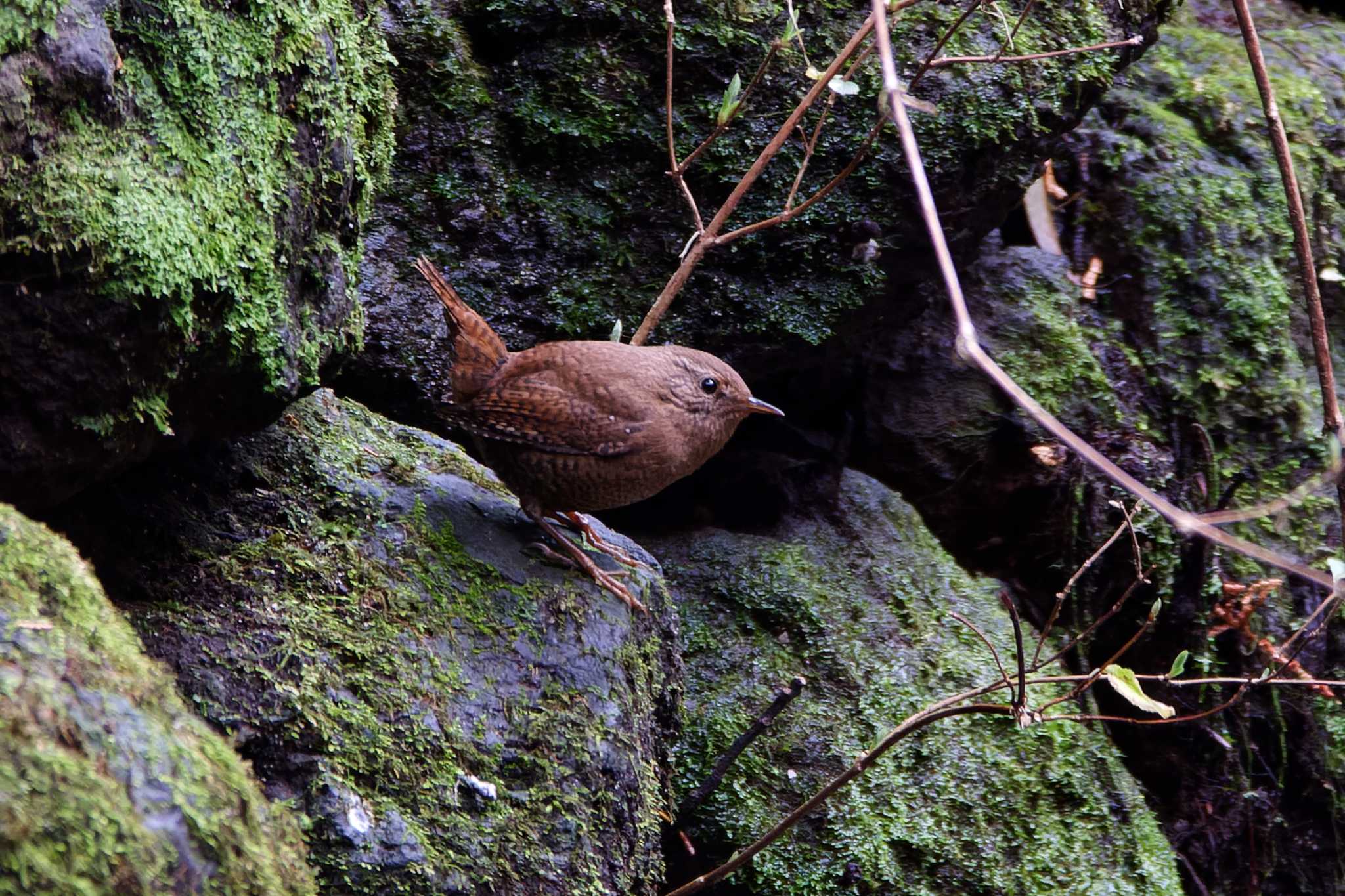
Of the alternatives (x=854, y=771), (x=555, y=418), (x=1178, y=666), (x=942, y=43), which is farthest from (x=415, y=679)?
(x=942, y=43)

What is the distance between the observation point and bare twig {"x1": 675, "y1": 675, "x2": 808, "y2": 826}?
11.2 feet

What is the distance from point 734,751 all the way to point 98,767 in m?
2.46

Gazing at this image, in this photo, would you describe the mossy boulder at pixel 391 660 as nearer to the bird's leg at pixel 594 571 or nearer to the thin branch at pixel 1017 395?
the bird's leg at pixel 594 571

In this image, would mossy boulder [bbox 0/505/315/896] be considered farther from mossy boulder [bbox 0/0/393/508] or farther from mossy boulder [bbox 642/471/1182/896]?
mossy boulder [bbox 642/471/1182/896]

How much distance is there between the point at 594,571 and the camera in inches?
137

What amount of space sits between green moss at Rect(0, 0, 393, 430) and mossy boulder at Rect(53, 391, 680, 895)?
43 centimetres

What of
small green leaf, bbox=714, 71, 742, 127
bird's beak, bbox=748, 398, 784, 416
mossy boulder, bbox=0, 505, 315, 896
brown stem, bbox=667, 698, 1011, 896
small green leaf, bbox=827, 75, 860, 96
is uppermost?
small green leaf, bbox=827, 75, 860, 96

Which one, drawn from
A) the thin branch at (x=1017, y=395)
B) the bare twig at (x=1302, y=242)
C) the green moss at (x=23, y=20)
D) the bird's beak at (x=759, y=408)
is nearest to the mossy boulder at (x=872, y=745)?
the bird's beak at (x=759, y=408)

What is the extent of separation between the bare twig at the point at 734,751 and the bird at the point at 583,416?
517mm

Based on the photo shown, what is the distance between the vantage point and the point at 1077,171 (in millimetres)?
6301

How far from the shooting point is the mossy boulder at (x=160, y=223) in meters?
2.13

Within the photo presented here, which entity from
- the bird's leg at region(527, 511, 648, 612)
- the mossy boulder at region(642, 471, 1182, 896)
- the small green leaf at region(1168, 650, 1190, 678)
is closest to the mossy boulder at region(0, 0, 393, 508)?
the bird's leg at region(527, 511, 648, 612)

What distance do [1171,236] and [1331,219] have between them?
3.69 feet

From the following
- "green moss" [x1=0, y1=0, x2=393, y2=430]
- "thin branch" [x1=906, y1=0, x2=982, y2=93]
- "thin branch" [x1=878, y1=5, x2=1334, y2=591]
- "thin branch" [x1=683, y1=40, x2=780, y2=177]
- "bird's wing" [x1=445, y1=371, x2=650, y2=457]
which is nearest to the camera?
"thin branch" [x1=878, y1=5, x2=1334, y2=591]
